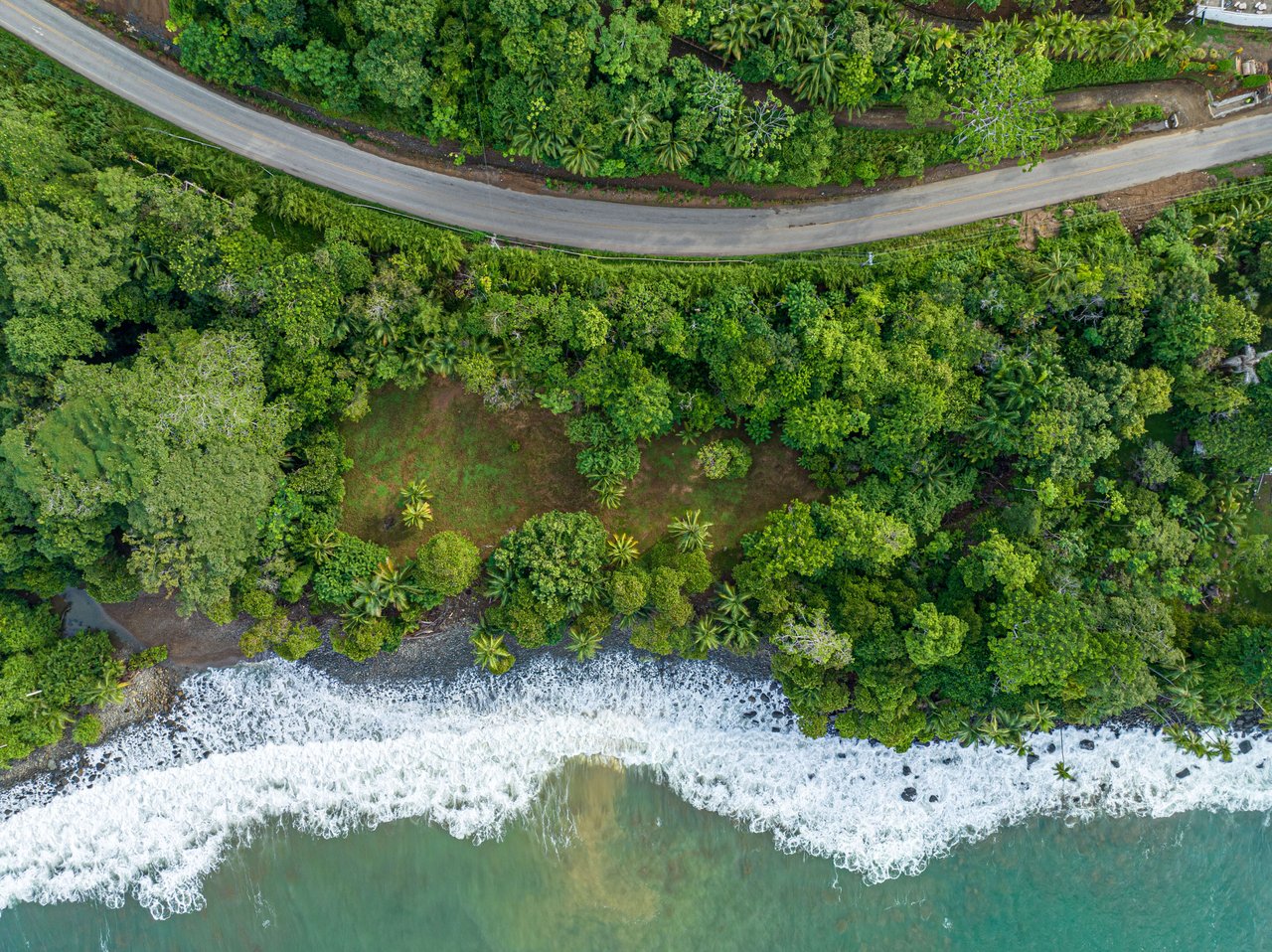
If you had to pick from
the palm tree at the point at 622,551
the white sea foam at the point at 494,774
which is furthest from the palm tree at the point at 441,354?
the white sea foam at the point at 494,774

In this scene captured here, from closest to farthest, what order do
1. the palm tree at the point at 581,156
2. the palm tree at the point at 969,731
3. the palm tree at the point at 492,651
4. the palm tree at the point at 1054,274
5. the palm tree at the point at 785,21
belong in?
the palm tree at the point at 785,21 → the palm tree at the point at 1054,274 → the palm tree at the point at 581,156 → the palm tree at the point at 969,731 → the palm tree at the point at 492,651

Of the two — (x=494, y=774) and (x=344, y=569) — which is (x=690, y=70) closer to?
(x=344, y=569)

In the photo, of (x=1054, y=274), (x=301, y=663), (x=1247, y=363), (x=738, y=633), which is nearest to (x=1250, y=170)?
(x=1247, y=363)

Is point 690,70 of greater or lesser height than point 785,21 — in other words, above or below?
below

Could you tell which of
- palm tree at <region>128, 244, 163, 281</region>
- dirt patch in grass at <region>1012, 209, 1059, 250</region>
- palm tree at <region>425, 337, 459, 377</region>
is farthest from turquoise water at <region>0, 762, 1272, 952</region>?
dirt patch in grass at <region>1012, 209, 1059, 250</region>

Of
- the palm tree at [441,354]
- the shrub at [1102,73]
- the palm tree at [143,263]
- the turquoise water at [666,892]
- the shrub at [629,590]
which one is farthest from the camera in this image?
the turquoise water at [666,892]

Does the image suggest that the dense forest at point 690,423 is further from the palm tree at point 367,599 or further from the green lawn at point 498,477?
the green lawn at point 498,477

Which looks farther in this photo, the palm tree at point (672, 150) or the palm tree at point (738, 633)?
the palm tree at point (738, 633)
